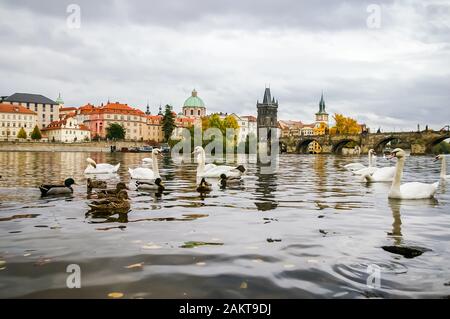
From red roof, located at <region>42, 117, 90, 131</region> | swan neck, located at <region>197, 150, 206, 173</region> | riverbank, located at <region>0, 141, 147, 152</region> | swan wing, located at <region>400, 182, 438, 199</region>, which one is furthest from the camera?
red roof, located at <region>42, 117, 90, 131</region>

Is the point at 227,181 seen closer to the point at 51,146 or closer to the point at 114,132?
the point at 51,146

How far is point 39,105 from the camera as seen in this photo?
135 metres

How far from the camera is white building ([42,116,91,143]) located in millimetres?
121750

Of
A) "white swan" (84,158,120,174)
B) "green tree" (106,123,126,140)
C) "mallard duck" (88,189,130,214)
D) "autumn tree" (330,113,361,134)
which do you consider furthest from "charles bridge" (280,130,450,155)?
"mallard duck" (88,189,130,214)

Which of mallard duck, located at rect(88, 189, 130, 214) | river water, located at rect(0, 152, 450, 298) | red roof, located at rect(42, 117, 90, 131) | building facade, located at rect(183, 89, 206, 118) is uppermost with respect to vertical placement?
building facade, located at rect(183, 89, 206, 118)

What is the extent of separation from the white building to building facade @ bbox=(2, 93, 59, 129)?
7783 mm

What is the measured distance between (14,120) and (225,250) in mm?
132298

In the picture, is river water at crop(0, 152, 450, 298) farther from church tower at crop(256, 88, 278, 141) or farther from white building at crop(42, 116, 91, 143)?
church tower at crop(256, 88, 278, 141)

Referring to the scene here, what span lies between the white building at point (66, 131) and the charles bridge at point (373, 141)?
6407cm

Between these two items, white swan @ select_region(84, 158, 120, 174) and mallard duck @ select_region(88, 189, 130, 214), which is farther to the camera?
white swan @ select_region(84, 158, 120, 174)

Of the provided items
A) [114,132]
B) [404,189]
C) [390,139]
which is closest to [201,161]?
[404,189]

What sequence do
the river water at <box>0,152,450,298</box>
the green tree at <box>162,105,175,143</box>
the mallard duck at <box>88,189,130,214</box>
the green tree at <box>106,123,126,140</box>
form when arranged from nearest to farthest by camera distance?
the river water at <box>0,152,450,298</box>
the mallard duck at <box>88,189,130,214</box>
the green tree at <box>162,105,175,143</box>
the green tree at <box>106,123,126,140</box>

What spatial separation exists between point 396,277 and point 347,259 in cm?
78
